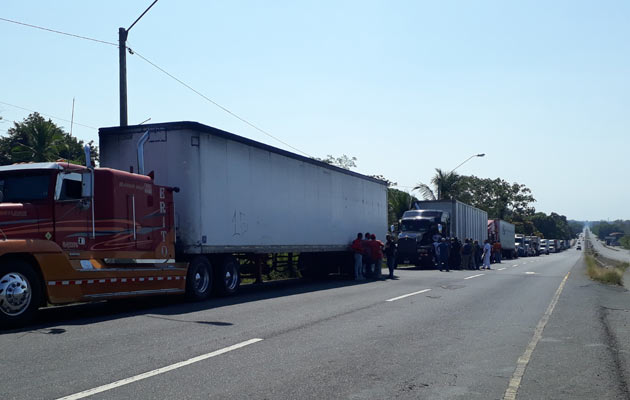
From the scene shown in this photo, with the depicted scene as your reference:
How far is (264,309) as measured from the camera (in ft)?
39.3

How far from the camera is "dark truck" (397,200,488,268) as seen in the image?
32188mm

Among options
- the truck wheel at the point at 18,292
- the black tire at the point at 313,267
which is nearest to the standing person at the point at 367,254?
the black tire at the point at 313,267

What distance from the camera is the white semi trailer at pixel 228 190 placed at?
44.3 ft

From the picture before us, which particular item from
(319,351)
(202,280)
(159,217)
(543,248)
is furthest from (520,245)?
(319,351)

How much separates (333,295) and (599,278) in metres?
12.5

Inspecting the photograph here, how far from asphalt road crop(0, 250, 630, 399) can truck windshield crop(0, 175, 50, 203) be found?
2.17m

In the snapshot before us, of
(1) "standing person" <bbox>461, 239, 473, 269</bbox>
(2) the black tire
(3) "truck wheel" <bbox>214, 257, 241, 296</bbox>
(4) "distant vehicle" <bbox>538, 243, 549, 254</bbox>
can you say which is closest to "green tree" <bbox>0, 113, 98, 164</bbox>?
(2) the black tire

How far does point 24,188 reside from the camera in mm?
10414

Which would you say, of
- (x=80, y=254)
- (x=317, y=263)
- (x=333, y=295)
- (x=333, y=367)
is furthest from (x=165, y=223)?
(x=317, y=263)

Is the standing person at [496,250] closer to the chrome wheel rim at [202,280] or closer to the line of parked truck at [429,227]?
the line of parked truck at [429,227]

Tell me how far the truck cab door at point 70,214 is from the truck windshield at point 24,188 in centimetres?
23

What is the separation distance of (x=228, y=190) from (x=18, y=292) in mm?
6032

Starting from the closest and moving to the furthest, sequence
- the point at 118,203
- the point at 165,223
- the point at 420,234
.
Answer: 1. the point at 118,203
2. the point at 165,223
3. the point at 420,234

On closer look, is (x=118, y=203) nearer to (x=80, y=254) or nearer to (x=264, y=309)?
(x=80, y=254)
